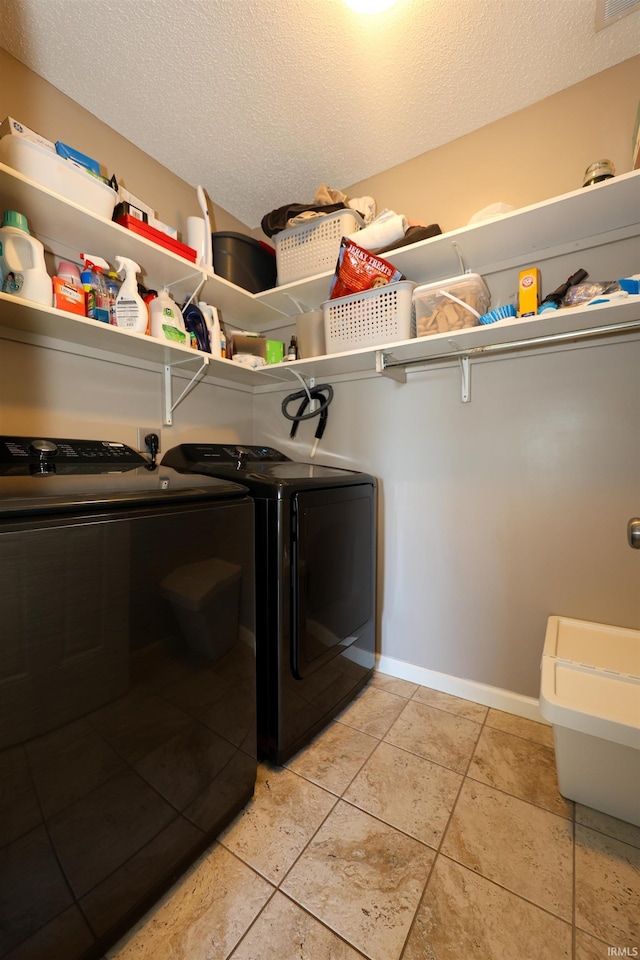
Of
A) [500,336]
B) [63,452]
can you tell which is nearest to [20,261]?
[63,452]

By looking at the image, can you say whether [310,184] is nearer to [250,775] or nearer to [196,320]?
[196,320]

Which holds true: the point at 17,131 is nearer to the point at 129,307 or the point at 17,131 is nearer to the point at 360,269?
the point at 129,307

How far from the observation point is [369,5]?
1.14 meters

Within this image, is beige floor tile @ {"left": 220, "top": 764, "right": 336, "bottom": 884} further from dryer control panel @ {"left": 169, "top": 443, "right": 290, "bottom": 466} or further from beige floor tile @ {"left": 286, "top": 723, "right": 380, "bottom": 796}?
dryer control panel @ {"left": 169, "top": 443, "right": 290, "bottom": 466}

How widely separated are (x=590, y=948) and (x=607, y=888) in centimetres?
17

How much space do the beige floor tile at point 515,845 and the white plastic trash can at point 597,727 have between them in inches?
5.5

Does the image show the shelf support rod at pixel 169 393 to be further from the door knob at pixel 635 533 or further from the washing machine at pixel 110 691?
the door knob at pixel 635 533

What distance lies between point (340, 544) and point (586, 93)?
6.40 ft

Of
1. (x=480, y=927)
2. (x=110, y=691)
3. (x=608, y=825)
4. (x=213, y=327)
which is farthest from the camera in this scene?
(x=213, y=327)

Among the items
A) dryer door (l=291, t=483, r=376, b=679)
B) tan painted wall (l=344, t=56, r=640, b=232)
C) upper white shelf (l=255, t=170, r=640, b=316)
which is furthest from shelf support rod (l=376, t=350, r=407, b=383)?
tan painted wall (l=344, t=56, r=640, b=232)

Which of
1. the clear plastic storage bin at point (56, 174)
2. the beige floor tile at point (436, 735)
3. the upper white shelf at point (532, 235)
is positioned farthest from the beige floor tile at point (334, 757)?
the clear plastic storage bin at point (56, 174)

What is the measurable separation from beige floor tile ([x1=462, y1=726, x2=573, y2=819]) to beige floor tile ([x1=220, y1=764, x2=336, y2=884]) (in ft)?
1.83

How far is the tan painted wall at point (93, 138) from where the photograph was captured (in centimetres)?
129

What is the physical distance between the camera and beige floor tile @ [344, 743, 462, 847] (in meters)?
1.09
